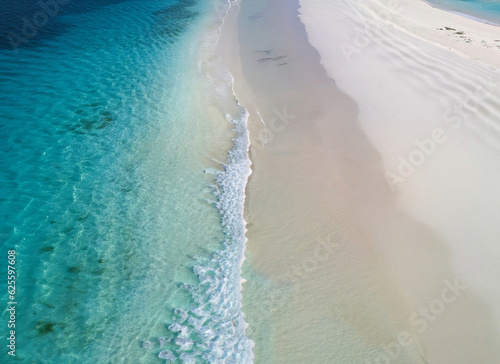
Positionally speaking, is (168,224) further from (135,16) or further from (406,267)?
(135,16)

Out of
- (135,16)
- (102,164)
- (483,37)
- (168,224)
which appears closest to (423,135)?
(168,224)

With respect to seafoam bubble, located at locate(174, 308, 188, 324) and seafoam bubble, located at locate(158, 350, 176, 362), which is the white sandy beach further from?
seafoam bubble, located at locate(158, 350, 176, 362)

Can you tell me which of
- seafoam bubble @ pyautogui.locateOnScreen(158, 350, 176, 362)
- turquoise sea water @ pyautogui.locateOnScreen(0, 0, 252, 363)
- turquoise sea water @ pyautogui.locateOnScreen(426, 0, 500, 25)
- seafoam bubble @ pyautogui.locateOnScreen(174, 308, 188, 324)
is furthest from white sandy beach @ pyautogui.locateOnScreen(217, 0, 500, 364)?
turquoise sea water @ pyautogui.locateOnScreen(426, 0, 500, 25)

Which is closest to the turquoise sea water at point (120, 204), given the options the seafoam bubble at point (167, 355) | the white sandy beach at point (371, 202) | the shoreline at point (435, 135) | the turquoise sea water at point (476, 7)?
the seafoam bubble at point (167, 355)

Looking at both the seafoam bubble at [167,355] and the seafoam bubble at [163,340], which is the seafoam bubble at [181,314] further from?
the seafoam bubble at [167,355]

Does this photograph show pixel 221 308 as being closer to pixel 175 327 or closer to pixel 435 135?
pixel 175 327

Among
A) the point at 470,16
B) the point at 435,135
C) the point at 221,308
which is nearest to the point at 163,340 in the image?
the point at 221,308
